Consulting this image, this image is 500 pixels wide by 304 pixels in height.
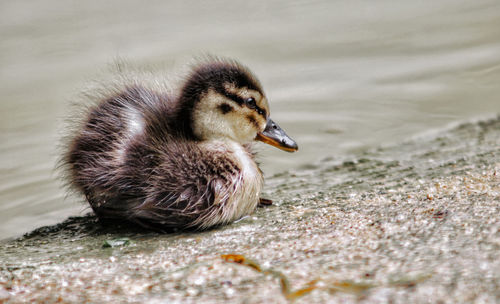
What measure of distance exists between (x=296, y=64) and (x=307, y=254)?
4.25 meters

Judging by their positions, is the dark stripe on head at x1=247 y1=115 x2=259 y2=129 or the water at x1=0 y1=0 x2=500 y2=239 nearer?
the dark stripe on head at x1=247 y1=115 x2=259 y2=129

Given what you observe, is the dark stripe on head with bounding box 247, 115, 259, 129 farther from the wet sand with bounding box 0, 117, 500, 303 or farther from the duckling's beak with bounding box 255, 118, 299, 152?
the wet sand with bounding box 0, 117, 500, 303

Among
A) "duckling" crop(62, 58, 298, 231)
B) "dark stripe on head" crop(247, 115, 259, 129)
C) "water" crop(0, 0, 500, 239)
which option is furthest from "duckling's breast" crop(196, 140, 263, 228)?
"water" crop(0, 0, 500, 239)

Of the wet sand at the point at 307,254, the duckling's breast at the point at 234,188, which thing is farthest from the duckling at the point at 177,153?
the wet sand at the point at 307,254

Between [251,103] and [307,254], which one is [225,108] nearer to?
[251,103]

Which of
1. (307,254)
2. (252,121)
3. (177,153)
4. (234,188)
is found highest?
(252,121)

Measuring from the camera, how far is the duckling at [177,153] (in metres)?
3.21

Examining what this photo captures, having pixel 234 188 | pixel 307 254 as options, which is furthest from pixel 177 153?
pixel 307 254

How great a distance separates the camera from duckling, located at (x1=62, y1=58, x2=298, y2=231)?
3.21 meters

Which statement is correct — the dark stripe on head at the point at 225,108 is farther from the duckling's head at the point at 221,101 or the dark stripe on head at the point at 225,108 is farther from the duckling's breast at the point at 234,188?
the duckling's breast at the point at 234,188

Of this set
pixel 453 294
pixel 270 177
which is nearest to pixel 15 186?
pixel 270 177

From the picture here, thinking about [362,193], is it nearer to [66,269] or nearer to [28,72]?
[66,269]

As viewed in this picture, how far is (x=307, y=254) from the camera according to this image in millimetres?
2537

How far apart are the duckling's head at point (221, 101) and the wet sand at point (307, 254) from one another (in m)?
0.47
